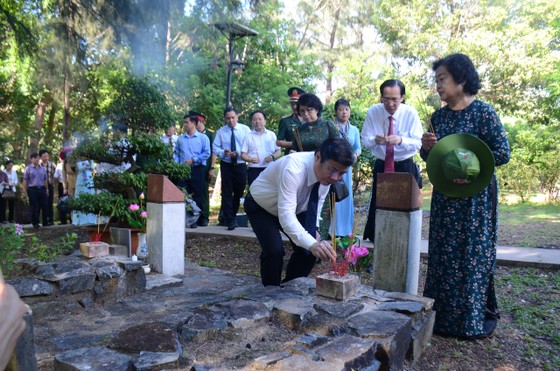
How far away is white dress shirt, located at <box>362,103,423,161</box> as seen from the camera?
415 centimetres

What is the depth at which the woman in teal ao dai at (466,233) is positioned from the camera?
2.97 metres

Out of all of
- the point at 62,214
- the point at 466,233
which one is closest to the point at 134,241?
the point at 466,233

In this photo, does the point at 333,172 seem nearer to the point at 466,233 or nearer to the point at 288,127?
the point at 466,233

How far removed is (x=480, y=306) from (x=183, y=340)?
196 cm

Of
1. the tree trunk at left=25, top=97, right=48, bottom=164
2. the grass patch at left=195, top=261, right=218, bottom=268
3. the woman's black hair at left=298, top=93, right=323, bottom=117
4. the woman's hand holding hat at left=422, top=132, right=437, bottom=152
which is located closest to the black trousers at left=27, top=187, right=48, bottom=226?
the grass patch at left=195, top=261, right=218, bottom=268

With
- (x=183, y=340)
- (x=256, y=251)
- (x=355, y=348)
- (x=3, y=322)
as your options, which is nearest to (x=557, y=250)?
(x=256, y=251)

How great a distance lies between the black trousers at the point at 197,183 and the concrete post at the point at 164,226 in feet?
9.15

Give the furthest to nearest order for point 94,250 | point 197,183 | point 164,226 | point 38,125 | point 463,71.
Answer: point 38,125 < point 197,183 < point 164,226 < point 94,250 < point 463,71

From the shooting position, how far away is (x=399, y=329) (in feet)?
8.13

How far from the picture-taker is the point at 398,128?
4.20 metres

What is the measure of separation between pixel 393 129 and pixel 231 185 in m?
3.15

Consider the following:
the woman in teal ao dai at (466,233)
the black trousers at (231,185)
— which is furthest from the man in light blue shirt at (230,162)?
the woman in teal ao dai at (466,233)

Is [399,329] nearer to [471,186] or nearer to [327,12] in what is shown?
[471,186]

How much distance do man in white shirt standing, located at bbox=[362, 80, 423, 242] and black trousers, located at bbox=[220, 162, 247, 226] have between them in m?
2.82
